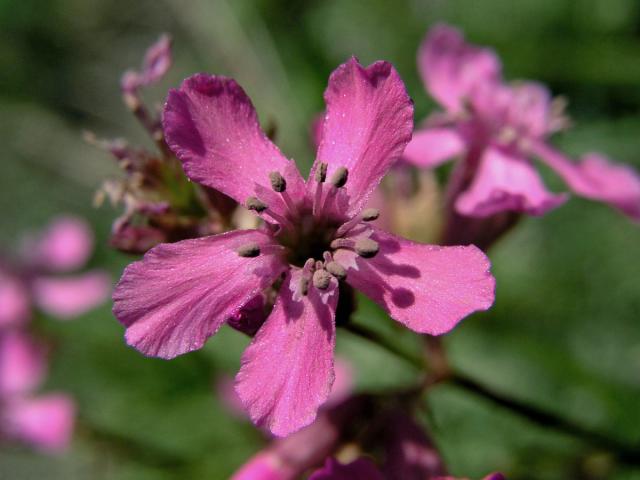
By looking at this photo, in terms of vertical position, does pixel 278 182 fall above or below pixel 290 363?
above

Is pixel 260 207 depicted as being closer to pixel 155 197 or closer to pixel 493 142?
pixel 155 197

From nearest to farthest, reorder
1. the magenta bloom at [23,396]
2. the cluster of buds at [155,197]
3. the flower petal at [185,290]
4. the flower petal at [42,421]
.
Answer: the flower petal at [185,290], the cluster of buds at [155,197], the flower petal at [42,421], the magenta bloom at [23,396]

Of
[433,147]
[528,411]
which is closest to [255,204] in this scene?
[433,147]

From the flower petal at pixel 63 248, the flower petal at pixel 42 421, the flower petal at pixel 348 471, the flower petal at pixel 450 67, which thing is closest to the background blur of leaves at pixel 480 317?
the flower petal at pixel 42 421

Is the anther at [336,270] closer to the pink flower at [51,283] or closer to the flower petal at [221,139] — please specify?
the flower petal at [221,139]

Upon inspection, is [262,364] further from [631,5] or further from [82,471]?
[82,471]

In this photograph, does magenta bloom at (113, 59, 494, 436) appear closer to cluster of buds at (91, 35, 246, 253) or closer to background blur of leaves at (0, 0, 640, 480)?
cluster of buds at (91, 35, 246, 253)
